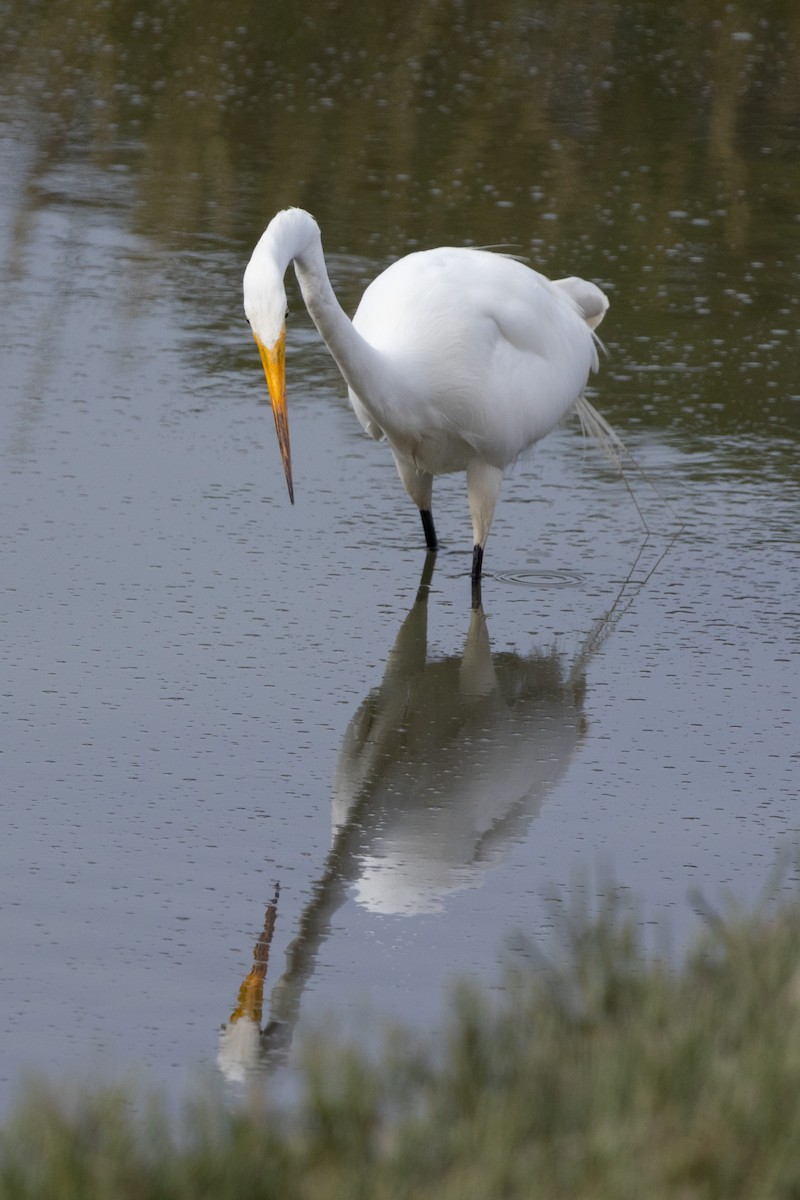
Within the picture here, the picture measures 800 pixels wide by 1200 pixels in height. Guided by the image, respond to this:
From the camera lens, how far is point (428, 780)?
463cm

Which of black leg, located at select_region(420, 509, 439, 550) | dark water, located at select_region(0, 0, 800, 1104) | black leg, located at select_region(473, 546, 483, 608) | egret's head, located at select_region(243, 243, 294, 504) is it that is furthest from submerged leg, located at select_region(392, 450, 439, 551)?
egret's head, located at select_region(243, 243, 294, 504)

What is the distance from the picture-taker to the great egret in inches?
224

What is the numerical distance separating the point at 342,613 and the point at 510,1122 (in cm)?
341

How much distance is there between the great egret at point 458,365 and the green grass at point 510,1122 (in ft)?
9.55

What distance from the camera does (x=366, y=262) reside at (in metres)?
9.56

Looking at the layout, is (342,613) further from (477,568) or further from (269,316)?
(269,316)

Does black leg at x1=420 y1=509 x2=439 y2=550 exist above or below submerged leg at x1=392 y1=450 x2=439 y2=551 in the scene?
below

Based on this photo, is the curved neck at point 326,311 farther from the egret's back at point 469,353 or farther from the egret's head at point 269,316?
the egret's head at point 269,316

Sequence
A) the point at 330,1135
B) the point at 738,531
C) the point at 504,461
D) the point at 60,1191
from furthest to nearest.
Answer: the point at 738,531 → the point at 504,461 → the point at 330,1135 → the point at 60,1191

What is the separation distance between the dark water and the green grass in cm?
56

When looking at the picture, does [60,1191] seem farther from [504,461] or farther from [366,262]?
[366,262]

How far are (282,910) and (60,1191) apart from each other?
162 cm

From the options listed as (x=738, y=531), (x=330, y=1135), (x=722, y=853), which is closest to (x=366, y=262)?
(x=738, y=531)

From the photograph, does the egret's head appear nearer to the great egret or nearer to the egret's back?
the great egret
